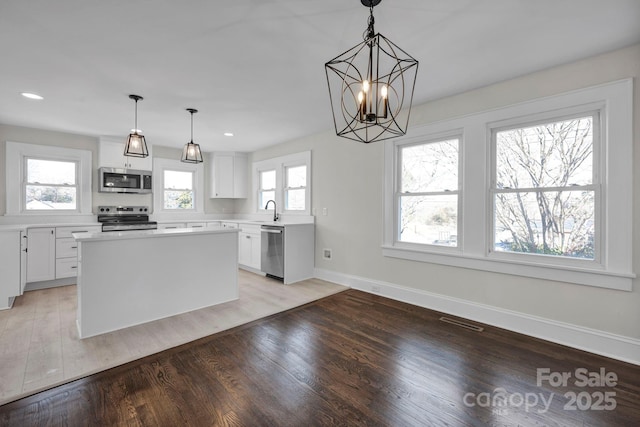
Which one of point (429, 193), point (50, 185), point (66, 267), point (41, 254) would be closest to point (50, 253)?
point (41, 254)

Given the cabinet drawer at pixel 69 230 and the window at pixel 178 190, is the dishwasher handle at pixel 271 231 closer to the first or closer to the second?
the window at pixel 178 190

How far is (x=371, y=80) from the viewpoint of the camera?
1363 mm

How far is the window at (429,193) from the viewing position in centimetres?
327

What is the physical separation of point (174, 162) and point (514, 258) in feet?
19.2

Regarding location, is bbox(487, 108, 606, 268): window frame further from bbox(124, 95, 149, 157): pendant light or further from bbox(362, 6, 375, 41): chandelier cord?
bbox(124, 95, 149, 157): pendant light

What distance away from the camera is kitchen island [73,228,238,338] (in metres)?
2.57

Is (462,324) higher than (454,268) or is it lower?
lower

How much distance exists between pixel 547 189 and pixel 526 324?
1.26 m

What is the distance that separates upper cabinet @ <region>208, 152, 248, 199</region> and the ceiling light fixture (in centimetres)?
278

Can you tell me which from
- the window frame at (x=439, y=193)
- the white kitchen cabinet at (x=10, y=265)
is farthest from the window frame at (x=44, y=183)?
the window frame at (x=439, y=193)

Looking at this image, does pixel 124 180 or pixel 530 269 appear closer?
pixel 530 269

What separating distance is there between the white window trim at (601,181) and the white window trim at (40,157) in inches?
201

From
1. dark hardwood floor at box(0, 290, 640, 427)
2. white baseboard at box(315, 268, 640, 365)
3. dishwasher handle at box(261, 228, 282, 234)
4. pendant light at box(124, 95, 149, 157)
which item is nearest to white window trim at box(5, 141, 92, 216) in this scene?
pendant light at box(124, 95, 149, 157)

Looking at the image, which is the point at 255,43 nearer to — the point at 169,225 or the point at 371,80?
the point at 371,80
